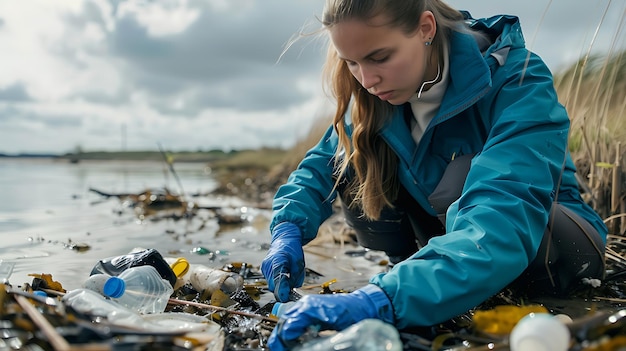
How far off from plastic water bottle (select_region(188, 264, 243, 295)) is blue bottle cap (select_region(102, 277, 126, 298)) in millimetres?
522

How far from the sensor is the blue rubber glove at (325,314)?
1.66 metres

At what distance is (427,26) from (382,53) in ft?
1.08

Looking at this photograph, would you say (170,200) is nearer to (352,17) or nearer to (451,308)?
(352,17)

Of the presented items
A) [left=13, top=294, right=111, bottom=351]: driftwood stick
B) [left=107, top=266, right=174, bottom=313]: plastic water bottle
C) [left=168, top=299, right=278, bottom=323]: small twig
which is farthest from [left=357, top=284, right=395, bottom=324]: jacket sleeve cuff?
[left=107, top=266, right=174, bottom=313]: plastic water bottle

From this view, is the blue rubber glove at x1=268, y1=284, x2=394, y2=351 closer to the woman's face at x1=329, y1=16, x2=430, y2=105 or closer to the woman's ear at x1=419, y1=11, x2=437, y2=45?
the woman's face at x1=329, y1=16, x2=430, y2=105

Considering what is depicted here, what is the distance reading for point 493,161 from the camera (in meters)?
2.12

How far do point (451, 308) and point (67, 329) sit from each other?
1188 millimetres

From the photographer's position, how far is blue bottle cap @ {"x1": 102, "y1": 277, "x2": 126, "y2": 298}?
2.18 metres

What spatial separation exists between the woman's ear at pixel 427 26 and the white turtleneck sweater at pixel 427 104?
10 centimetres

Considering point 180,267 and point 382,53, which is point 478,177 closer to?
point 382,53

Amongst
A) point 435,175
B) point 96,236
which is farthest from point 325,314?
point 96,236

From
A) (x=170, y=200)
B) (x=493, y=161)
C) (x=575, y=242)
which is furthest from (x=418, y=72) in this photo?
(x=170, y=200)

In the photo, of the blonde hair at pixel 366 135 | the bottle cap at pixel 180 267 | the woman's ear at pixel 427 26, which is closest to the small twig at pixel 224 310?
the bottle cap at pixel 180 267

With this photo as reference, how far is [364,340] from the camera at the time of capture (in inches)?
56.3
